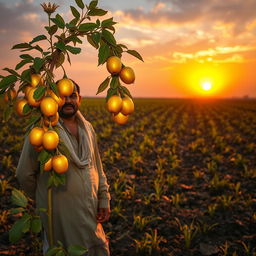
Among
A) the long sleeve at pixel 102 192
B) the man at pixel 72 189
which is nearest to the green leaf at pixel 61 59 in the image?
the man at pixel 72 189

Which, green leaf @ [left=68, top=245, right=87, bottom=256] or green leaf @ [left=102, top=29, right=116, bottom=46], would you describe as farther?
green leaf @ [left=68, top=245, right=87, bottom=256]

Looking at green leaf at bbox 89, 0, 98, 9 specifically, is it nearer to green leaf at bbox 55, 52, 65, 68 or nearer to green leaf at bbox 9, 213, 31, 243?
green leaf at bbox 55, 52, 65, 68

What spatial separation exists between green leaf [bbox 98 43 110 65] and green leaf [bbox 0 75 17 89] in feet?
1.09

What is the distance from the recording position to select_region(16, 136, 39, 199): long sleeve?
1574 millimetres

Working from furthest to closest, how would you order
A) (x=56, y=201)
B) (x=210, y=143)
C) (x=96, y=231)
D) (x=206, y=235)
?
(x=210, y=143) < (x=206, y=235) < (x=96, y=231) < (x=56, y=201)

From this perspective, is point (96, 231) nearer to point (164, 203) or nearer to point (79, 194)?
point (79, 194)

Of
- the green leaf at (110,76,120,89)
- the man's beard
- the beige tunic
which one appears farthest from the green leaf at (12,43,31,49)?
the man's beard

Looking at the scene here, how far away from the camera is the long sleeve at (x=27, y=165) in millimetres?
1574

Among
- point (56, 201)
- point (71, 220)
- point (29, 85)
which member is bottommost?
point (71, 220)

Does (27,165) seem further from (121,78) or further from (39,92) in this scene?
(121,78)

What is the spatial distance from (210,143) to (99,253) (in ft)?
25.3

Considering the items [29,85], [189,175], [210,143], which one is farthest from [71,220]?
[210,143]

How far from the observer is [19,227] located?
1075 millimetres

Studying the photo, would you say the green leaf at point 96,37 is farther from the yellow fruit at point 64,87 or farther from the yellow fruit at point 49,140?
the yellow fruit at point 49,140
